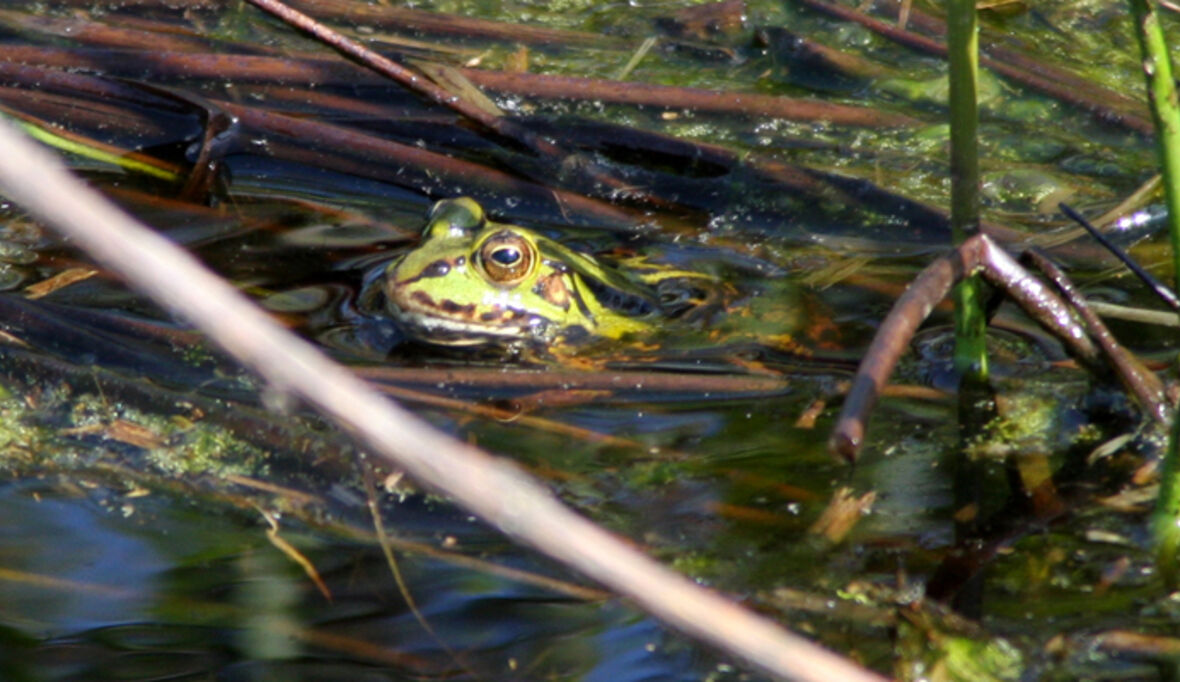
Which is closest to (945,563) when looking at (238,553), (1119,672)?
(1119,672)

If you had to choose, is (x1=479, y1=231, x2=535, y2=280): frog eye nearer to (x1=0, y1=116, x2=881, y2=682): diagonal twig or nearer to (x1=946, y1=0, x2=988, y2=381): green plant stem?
(x1=946, y1=0, x2=988, y2=381): green plant stem

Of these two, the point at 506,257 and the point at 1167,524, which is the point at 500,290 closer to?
the point at 506,257

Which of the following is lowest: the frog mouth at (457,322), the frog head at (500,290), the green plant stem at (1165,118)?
the green plant stem at (1165,118)

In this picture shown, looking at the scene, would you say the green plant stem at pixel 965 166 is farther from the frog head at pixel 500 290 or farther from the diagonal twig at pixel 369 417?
the diagonal twig at pixel 369 417

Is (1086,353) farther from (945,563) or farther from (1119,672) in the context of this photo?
(1119,672)

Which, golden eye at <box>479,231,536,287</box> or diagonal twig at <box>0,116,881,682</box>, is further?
golden eye at <box>479,231,536,287</box>

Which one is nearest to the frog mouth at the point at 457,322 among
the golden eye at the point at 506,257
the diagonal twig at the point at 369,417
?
the golden eye at the point at 506,257

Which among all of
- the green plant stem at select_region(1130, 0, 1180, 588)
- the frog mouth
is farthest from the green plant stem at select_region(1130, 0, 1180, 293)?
the frog mouth
